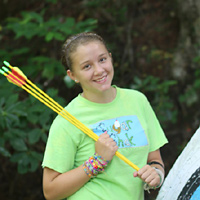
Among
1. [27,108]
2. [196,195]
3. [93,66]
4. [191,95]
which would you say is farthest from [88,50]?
[191,95]

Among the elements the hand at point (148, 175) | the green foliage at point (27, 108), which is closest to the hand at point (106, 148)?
the hand at point (148, 175)

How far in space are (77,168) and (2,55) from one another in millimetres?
1543

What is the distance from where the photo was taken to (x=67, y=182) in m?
1.28

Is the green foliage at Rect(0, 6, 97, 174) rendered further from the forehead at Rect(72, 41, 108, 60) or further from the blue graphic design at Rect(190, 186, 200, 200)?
the blue graphic design at Rect(190, 186, 200, 200)

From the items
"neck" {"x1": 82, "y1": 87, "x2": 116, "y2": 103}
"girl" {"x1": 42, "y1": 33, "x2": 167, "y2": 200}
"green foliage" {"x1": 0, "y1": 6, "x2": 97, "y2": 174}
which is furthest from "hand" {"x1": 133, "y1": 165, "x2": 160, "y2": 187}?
"green foliage" {"x1": 0, "y1": 6, "x2": 97, "y2": 174}

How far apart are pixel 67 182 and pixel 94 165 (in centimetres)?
12

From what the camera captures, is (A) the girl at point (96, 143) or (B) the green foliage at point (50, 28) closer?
(A) the girl at point (96, 143)

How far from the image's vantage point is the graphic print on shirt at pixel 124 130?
134 centimetres

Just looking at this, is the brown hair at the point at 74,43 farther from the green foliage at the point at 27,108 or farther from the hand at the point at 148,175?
the green foliage at the point at 27,108

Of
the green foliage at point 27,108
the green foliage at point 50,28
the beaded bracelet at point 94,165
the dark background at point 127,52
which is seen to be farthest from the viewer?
the dark background at point 127,52

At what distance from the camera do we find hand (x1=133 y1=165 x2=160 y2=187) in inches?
50.2

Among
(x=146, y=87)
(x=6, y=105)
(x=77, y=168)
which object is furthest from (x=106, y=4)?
(x=77, y=168)

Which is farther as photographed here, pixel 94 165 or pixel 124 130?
pixel 124 130

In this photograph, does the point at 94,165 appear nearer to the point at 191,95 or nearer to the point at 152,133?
the point at 152,133
